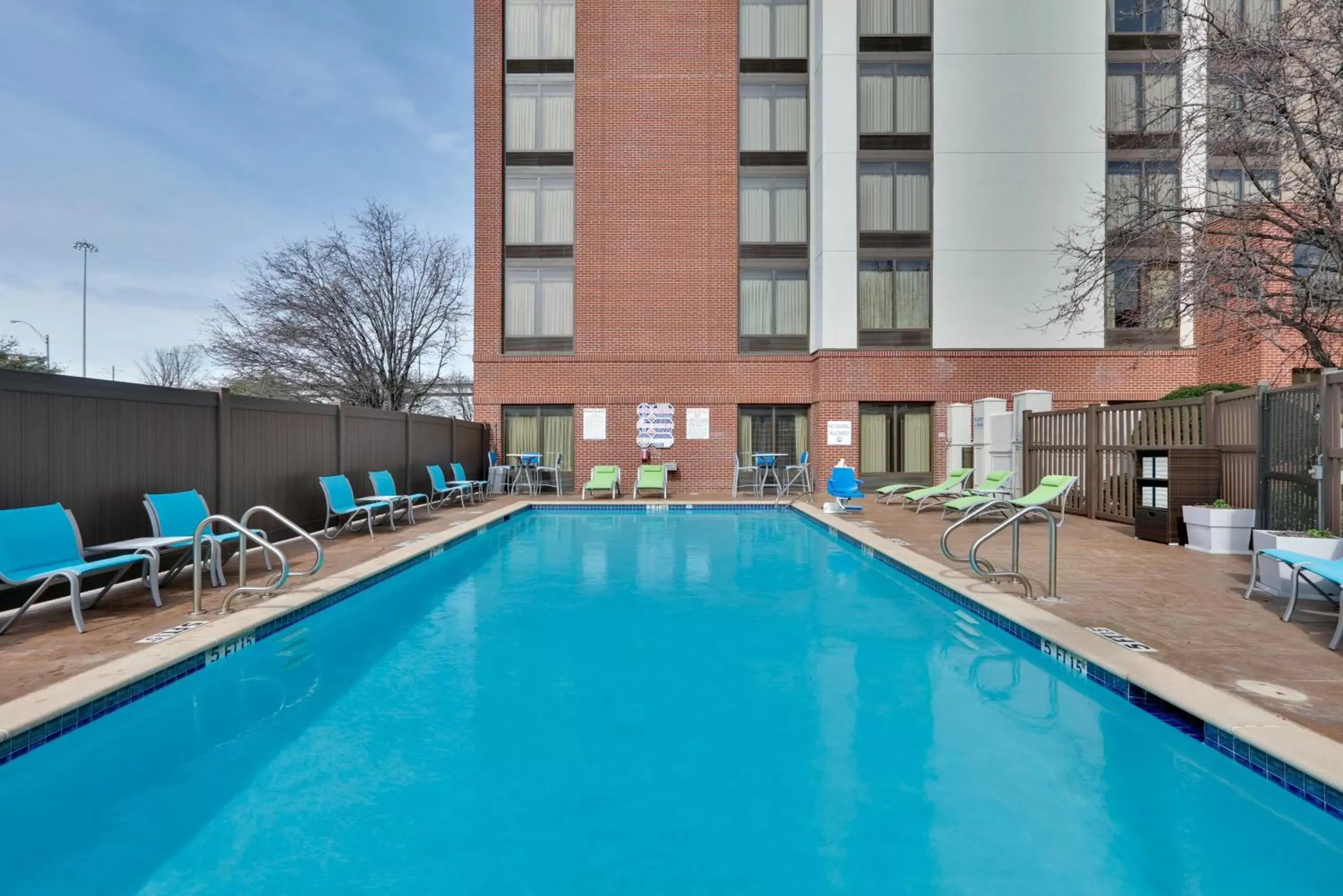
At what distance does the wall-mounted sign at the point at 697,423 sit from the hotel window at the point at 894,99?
302 inches

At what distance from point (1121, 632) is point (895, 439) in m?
11.8

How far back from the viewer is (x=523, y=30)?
54.2ft

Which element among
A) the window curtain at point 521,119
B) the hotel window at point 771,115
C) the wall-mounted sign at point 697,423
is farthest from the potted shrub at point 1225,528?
the window curtain at point 521,119

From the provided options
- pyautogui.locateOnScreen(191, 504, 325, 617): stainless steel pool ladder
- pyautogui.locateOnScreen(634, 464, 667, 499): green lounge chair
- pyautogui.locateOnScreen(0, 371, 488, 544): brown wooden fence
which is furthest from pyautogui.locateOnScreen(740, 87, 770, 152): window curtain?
pyautogui.locateOnScreen(191, 504, 325, 617): stainless steel pool ladder

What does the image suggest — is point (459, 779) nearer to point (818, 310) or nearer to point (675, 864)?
point (675, 864)

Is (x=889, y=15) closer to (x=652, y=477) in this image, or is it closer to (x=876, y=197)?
(x=876, y=197)

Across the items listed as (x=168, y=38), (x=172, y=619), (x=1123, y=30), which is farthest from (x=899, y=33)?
(x=168, y=38)

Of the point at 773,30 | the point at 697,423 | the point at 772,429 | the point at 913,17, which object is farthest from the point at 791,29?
the point at 697,423

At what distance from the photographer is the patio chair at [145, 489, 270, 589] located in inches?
224

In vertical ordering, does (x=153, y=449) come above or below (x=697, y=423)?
below

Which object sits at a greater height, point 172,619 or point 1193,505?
point 1193,505

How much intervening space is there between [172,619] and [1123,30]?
2056 centimetres

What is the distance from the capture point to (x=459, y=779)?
2.95 m

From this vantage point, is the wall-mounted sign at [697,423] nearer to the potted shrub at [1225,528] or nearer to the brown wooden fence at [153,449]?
the brown wooden fence at [153,449]
